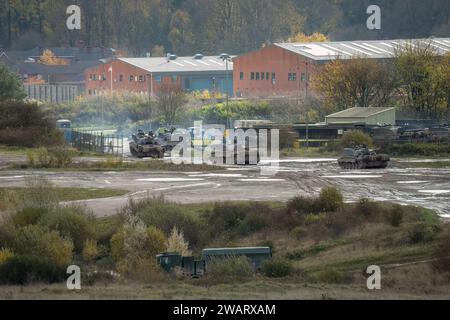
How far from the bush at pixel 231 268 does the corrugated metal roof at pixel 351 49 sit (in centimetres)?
7023

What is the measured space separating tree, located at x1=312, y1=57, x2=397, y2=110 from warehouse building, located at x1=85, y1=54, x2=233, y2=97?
28.7 meters

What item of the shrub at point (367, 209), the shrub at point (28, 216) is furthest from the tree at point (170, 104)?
the shrub at point (28, 216)

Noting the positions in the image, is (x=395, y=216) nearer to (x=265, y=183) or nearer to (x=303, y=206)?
(x=303, y=206)

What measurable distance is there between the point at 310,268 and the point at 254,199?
1311 cm

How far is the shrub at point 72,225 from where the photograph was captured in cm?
3744

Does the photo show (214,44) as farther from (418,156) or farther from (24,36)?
(418,156)

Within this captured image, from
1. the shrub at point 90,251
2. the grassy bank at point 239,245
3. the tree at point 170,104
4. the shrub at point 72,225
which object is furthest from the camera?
the tree at point 170,104

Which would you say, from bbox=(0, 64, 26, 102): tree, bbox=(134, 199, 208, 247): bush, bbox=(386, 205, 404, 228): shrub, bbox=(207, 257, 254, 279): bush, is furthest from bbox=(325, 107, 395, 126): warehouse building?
bbox=(207, 257, 254, 279): bush

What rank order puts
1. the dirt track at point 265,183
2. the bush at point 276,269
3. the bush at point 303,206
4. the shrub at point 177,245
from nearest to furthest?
the bush at point 276,269 < the shrub at point 177,245 < the bush at point 303,206 < the dirt track at point 265,183

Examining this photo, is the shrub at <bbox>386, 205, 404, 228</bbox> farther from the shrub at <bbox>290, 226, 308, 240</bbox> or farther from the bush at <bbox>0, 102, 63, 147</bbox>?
the bush at <bbox>0, 102, 63, 147</bbox>

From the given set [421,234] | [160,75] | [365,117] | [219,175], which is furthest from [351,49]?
[421,234]

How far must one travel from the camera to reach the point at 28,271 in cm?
3028

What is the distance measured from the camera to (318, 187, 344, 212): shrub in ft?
138

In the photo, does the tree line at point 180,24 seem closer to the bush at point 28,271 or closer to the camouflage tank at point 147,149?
the camouflage tank at point 147,149
